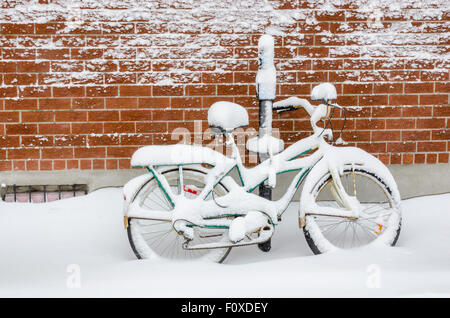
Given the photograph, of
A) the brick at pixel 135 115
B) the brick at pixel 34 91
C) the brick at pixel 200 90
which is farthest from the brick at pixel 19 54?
the brick at pixel 200 90

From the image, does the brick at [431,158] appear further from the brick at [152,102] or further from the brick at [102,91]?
the brick at [102,91]

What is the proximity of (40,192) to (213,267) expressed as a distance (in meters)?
2.02

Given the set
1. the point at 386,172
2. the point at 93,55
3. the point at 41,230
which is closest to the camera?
the point at 386,172

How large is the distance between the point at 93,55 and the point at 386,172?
261 centimetres

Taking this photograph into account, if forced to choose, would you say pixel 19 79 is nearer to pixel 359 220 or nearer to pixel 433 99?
pixel 359 220

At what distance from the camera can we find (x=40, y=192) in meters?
4.23

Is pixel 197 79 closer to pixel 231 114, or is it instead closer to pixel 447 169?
pixel 231 114

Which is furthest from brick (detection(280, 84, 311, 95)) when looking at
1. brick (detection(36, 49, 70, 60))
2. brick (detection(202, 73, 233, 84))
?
Answer: brick (detection(36, 49, 70, 60))

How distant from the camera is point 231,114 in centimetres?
308

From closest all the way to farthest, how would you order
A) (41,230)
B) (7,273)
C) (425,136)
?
(7,273), (41,230), (425,136)

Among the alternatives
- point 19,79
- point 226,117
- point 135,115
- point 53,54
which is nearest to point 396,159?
point 226,117

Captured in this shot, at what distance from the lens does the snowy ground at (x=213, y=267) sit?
2.77m

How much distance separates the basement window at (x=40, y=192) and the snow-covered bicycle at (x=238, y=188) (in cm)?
132

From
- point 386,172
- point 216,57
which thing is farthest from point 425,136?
point 216,57
